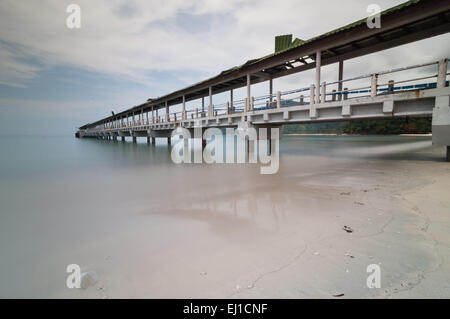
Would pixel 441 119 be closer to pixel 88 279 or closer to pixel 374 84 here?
pixel 374 84

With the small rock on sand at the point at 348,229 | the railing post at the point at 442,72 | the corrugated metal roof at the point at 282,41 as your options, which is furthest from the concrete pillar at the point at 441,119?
the corrugated metal roof at the point at 282,41

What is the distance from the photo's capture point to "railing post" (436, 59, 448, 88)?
7.32 m

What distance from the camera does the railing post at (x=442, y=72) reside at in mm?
7316

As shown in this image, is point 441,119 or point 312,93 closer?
point 441,119

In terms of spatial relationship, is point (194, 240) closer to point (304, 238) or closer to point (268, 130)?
point (304, 238)

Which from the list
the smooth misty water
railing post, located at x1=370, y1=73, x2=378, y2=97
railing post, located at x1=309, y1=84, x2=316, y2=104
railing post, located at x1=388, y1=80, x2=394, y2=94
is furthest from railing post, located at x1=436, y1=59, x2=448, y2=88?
the smooth misty water

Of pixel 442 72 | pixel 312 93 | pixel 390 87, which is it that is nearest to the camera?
pixel 442 72

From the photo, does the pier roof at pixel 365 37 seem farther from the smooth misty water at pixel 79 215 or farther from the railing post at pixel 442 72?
the smooth misty water at pixel 79 215

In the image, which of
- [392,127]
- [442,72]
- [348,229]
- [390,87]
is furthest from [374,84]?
[392,127]

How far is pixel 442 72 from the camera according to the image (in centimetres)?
742

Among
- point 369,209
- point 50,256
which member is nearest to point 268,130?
point 369,209
